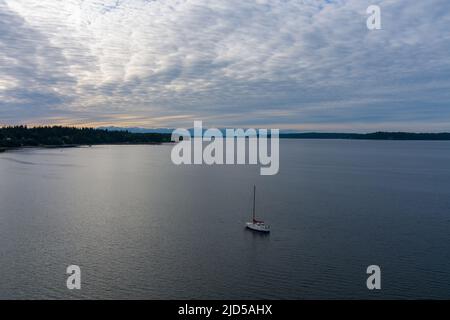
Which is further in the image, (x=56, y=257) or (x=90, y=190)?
(x=90, y=190)

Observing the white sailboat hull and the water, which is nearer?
the water

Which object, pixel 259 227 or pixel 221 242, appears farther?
pixel 259 227

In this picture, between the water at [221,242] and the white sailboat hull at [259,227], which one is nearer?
the water at [221,242]

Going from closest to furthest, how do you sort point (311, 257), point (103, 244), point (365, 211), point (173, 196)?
point (311, 257) → point (103, 244) → point (365, 211) → point (173, 196)

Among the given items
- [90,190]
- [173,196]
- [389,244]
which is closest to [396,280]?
[389,244]

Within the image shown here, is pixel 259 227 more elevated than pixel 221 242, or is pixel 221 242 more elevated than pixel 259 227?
pixel 259 227
